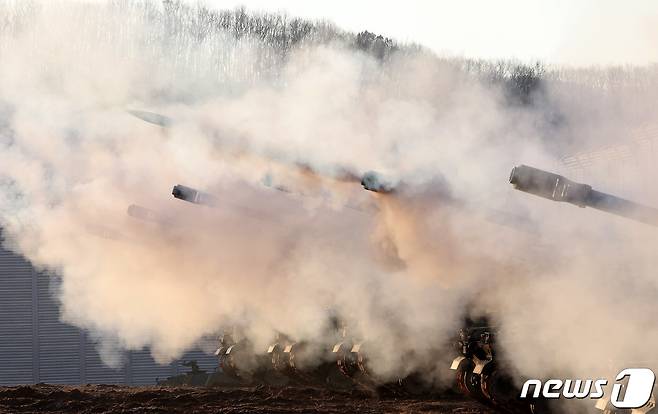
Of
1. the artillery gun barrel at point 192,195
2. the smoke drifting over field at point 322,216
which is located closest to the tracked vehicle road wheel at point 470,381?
the smoke drifting over field at point 322,216

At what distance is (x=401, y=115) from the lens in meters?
23.9

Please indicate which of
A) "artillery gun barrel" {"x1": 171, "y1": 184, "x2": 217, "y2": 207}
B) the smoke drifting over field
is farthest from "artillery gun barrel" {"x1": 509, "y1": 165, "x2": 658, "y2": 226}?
"artillery gun barrel" {"x1": 171, "y1": 184, "x2": 217, "y2": 207}

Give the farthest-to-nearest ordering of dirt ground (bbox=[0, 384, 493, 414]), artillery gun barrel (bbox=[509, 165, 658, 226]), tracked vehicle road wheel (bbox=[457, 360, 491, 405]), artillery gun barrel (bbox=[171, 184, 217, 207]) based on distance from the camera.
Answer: artillery gun barrel (bbox=[171, 184, 217, 207]) < dirt ground (bbox=[0, 384, 493, 414]) < tracked vehicle road wheel (bbox=[457, 360, 491, 405]) < artillery gun barrel (bbox=[509, 165, 658, 226])

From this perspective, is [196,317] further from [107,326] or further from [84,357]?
[84,357]

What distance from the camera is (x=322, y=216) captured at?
74.4 ft

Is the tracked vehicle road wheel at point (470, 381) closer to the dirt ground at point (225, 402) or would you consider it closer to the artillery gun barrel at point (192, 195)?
the dirt ground at point (225, 402)

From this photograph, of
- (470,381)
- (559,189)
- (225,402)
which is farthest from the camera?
(225,402)

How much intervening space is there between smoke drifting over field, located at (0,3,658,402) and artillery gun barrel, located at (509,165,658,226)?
4.87 ft

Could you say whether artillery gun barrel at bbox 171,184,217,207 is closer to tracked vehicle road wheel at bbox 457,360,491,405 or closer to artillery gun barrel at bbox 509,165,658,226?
tracked vehicle road wheel at bbox 457,360,491,405

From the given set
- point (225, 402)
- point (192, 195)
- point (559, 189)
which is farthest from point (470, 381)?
point (192, 195)

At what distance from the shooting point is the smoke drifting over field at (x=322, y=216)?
1596cm

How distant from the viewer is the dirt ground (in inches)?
725

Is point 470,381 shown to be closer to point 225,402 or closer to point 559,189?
point 559,189

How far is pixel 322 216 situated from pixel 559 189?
10138 millimetres
